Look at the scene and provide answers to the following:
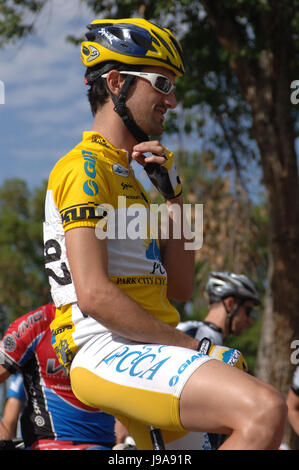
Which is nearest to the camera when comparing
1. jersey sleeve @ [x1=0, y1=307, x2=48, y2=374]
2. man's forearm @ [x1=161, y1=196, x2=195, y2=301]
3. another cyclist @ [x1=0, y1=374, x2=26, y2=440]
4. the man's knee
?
the man's knee

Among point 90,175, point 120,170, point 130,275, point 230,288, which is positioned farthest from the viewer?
point 230,288

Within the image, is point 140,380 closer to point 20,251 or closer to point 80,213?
point 80,213

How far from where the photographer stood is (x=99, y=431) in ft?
13.5

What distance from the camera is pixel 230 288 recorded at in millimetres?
6648

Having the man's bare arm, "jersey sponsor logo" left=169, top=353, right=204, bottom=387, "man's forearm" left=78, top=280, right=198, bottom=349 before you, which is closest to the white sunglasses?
the man's bare arm

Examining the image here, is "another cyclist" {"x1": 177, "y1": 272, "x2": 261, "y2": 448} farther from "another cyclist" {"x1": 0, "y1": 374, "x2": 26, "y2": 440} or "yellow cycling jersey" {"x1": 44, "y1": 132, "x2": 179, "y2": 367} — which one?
"yellow cycling jersey" {"x1": 44, "y1": 132, "x2": 179, "y2": 367}

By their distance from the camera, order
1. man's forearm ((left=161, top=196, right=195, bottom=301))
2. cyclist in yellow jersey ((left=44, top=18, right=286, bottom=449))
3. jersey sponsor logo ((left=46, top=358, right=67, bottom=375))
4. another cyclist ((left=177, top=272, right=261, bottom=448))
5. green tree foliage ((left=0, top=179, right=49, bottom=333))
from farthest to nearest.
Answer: green tree foliage ((left=0, top=179, right=49, bottom=333))
another cyclist ((left=177, top=272, right=261, bottom=448))
jersey sponsor logo ((left=46, top=358, right=67, bottom=375))
man's forearm ((left=161, top=196, right=195, bottom=301))
cyclist in yellow jersey ((left=44, top=18, right=286, bottom=449))

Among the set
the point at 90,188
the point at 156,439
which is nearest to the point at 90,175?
the point at 90,188

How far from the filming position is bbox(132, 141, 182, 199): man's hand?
9.63 ft

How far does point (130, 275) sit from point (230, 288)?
158 inches

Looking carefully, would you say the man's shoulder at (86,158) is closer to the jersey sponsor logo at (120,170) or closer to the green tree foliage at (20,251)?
the jersey sponsor logo at (120,170)

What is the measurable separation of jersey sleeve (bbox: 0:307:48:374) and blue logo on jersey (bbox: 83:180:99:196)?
2013 millimetres
